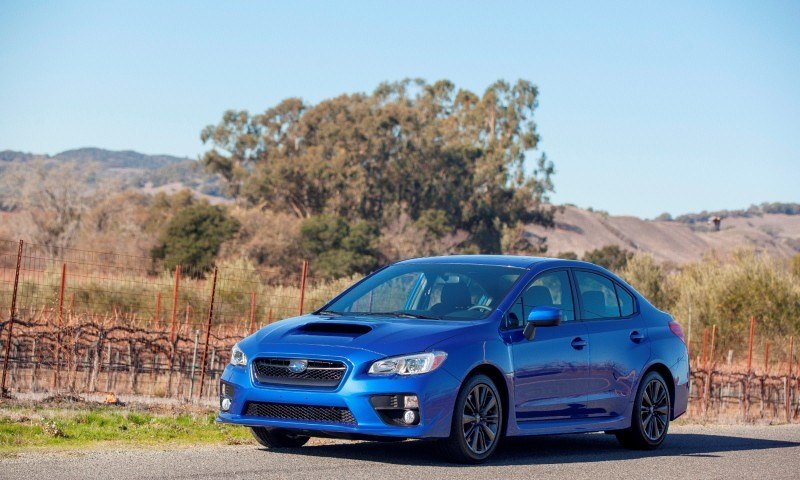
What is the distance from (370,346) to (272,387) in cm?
81

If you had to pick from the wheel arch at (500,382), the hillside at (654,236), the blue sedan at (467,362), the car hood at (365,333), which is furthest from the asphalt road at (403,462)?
the hillside at (654,236)

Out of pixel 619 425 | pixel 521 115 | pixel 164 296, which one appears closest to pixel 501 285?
pixel 619 425

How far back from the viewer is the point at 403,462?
9.43 meters

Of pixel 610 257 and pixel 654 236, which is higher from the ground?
pixel 654 236

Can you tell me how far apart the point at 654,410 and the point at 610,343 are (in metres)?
1.04

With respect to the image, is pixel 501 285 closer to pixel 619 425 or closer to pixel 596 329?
pixel 596 329

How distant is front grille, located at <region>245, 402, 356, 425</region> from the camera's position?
351 inches

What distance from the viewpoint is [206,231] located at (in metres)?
61.8

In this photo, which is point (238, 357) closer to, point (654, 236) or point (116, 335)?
point (116, 335)

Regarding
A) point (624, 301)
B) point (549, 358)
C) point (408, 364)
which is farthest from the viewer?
point (624, 301)

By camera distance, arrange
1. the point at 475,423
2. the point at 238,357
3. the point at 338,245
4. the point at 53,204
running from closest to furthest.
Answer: the point at 475,423 → the point at 238,357 → the point at 338,245 → the point at 53,204

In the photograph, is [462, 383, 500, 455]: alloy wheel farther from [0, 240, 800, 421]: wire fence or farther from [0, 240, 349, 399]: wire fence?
[0, 240, 800, 421]: wire fence

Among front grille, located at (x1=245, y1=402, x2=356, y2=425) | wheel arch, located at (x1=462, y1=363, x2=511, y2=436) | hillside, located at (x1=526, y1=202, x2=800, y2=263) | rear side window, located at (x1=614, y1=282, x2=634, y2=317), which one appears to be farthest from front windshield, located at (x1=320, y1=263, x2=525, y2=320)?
hillside, located at (x1=526, y1=202, x2=800, y2=263)

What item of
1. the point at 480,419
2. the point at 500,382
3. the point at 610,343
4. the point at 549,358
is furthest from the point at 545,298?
the point at 480,419
